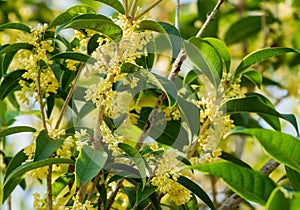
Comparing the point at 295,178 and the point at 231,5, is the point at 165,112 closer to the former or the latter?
the point at 295,178

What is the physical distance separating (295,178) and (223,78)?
0.97ft

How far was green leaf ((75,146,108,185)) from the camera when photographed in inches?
34.8

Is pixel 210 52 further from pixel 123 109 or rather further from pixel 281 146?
pixel 281 146

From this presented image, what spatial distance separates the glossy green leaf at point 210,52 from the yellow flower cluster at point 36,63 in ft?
0.89

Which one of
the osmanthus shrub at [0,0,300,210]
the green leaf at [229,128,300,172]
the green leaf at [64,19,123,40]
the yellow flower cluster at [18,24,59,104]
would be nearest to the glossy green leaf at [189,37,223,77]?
the osmanthus shrub at [0,0,300,210]

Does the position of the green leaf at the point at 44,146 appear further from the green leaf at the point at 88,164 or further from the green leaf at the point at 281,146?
the green leaf at the point at 281,146

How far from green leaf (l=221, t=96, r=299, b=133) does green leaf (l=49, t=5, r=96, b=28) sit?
1.06ft

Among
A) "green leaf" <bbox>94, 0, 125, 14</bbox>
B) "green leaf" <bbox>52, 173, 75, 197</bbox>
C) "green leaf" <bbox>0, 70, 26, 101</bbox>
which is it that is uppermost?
"green leaf" <bbox>94, 0, 125, 14</bbox>

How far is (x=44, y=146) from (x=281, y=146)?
43 cm

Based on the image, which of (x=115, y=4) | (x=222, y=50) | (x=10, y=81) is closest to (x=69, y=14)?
(x=115, y=4)

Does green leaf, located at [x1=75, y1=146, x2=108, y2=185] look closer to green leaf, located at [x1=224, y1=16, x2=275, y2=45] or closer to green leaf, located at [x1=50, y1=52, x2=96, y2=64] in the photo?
green leaf, located at [x1=50, y1=52, x2=96, y2=64]

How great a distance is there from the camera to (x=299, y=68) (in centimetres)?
200

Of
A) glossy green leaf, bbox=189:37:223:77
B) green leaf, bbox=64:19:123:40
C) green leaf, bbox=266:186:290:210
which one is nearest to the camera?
green leaf, bbox=266:186:290:210

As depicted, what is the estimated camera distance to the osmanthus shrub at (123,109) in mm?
966
